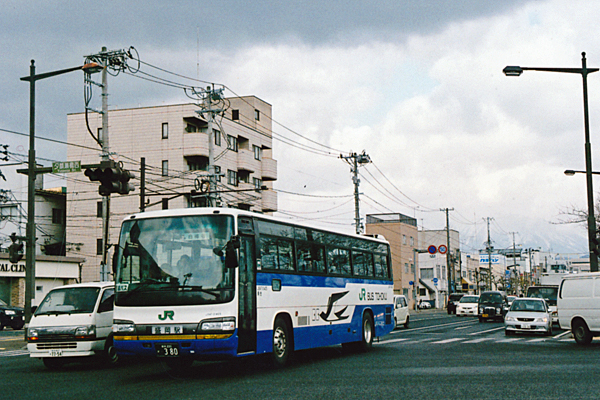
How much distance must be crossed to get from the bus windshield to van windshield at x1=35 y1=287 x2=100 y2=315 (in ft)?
8.24

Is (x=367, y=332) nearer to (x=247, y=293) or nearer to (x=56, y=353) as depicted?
(x=247, y=293)

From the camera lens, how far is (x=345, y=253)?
1811cm

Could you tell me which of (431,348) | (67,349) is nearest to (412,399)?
(67,349)

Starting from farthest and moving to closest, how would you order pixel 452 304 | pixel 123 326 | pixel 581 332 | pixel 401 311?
pixel 452 304
pixel 401 311
pixel 581 332
pixel 123 326

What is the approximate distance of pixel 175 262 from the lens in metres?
12.6

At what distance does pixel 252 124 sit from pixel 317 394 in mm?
57693

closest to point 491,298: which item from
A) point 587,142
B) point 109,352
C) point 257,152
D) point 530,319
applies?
point 530,319

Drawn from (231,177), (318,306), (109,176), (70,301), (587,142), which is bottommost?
(318,306)

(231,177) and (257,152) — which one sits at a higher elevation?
(257,152)

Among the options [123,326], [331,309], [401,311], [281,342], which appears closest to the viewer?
[123,326]

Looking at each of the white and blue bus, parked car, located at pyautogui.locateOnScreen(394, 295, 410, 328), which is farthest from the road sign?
parked car, located at pyautogui.locateOnScreen(394, 295, 410, 328)

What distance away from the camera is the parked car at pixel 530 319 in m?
28.0

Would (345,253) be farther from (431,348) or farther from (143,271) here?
(143,271)

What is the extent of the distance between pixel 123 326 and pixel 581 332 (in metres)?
15.4
